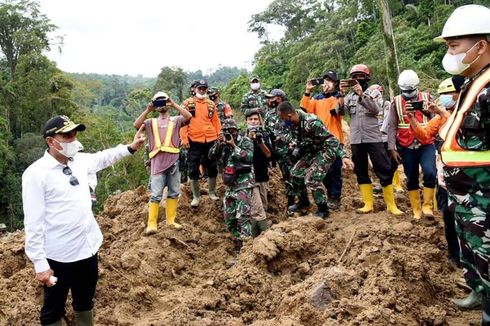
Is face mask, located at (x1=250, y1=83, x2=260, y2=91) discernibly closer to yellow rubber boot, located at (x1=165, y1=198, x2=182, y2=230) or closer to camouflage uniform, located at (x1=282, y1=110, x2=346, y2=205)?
camouflage uniform, located at (x1=282, y1=110, x2=346, y2=205)

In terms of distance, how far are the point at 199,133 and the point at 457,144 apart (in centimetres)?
501

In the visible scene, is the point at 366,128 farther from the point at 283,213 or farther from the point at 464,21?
the point at 464,21

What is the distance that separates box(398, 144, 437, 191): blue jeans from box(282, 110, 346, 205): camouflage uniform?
87cm

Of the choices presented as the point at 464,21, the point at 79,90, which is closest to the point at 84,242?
the point at 464,21

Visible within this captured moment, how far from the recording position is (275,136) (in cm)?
707

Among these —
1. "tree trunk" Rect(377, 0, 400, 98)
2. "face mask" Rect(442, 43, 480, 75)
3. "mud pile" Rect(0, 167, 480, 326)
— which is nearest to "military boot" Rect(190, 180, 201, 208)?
"mud pile" Rect(0, 167, 480, 326)

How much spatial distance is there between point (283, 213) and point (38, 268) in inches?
181

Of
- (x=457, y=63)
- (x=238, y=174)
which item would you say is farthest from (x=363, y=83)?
(x=457, y=63)

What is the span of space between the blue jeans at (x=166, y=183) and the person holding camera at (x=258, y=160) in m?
1.16

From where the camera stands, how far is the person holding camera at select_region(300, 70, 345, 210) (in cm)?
662

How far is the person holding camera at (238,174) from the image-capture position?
6.14 m

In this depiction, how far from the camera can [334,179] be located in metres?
6.84

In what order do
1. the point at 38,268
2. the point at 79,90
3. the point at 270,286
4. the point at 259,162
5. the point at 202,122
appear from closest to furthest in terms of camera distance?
1. the point at 38,268
2. the point at 270,286
3. the point at 259,162
4. the point at 202,122
5. the point at 79,90

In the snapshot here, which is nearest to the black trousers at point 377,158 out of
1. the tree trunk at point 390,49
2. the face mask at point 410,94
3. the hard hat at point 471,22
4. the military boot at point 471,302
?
the face mask at point 410,94
